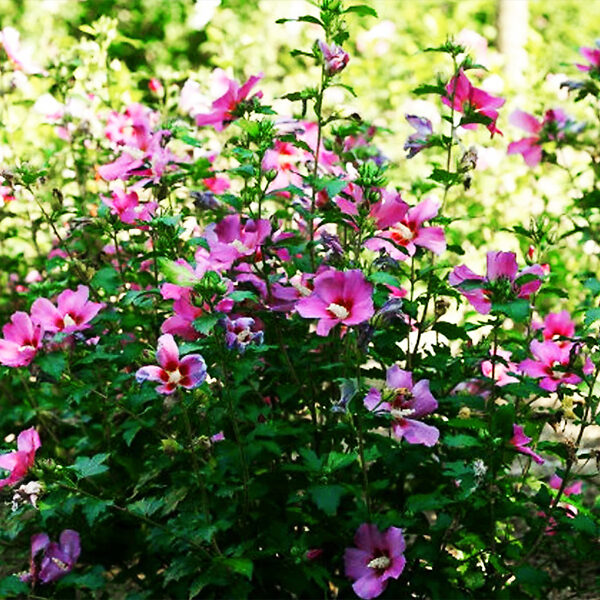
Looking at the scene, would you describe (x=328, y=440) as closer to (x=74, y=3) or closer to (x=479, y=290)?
(x=479, y=290)

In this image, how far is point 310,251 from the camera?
1.89 m

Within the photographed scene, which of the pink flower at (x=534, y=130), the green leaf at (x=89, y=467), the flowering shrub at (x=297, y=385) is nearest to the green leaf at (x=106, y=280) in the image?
the flowering shrub at (x=297, y=385)

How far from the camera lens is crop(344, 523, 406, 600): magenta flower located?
1.70 metres

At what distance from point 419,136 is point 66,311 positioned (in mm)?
855

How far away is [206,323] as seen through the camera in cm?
139

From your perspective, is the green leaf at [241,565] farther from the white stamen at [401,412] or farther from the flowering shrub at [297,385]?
the white stamen at [401,412]

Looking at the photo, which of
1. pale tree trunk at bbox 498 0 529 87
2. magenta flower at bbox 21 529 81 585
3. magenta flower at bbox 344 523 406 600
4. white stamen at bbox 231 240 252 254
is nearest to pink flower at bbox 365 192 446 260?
white stamen at bbox 231 240 252 254

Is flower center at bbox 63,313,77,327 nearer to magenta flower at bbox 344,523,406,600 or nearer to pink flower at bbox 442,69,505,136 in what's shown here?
magenta flower at bbox 344,523,406,600

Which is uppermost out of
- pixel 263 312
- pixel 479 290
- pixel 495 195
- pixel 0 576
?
pixel 479 290

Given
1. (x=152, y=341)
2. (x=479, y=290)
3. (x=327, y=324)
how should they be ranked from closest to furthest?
1. (x=327, y=324)
2. (x=479, y=290)
3. (x=152, y=341)

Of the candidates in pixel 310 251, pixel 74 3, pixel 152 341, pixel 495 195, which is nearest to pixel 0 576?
pixel 152 341

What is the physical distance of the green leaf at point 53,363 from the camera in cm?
168

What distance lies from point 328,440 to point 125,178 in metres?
0.74

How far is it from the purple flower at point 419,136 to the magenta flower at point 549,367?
19.1 inches
